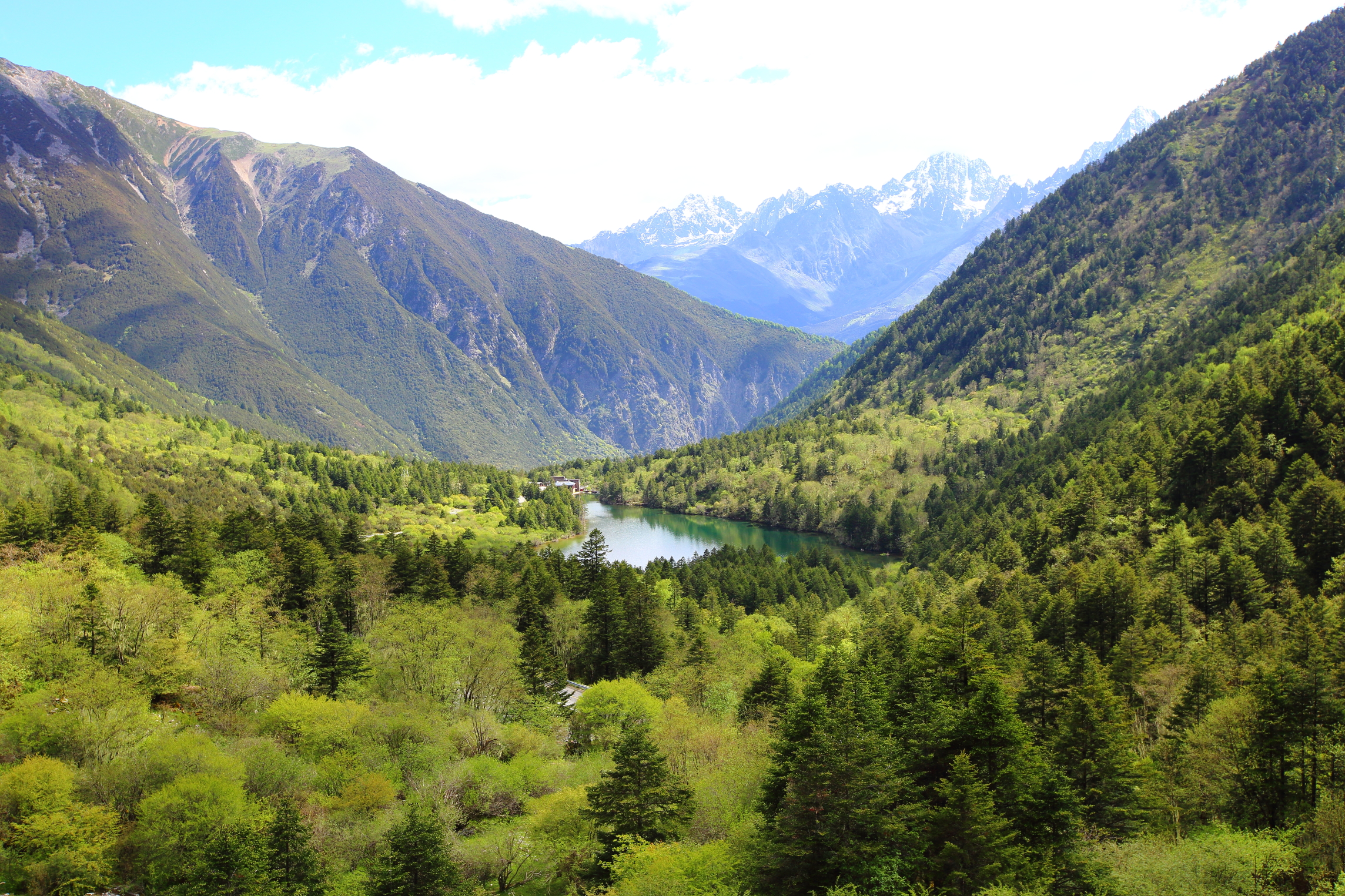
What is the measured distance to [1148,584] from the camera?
75.0 metres

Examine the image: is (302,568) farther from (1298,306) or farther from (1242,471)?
(1298,306)

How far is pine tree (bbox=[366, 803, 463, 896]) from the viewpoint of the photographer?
37781 millimetres

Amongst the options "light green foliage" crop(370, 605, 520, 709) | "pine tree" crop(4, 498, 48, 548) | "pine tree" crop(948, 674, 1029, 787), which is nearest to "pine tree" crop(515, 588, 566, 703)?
"light green foliage" crop(370, 605, 520, 709)

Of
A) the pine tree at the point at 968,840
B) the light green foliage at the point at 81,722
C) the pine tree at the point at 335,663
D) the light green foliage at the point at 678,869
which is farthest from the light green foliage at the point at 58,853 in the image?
the pine tree at the point at 968,840

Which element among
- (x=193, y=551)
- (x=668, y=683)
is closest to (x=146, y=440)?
(x=193, y=551)

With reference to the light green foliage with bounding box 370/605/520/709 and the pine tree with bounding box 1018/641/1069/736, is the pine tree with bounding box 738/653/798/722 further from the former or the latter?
the light green foliage with bounding box 370/605/520/709

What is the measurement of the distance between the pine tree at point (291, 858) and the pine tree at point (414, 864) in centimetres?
337

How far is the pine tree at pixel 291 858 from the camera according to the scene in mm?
39000

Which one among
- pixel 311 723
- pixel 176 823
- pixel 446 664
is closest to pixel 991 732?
pixel 446 664

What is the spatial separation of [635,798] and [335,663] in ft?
98.6

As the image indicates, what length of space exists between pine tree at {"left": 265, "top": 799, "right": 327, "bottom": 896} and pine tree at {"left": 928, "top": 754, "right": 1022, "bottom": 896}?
29549mm

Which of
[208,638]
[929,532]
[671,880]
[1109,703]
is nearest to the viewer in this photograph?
[671,880]

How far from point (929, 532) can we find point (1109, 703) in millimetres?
119184

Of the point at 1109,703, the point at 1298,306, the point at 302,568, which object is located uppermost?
the point at 1298,306
